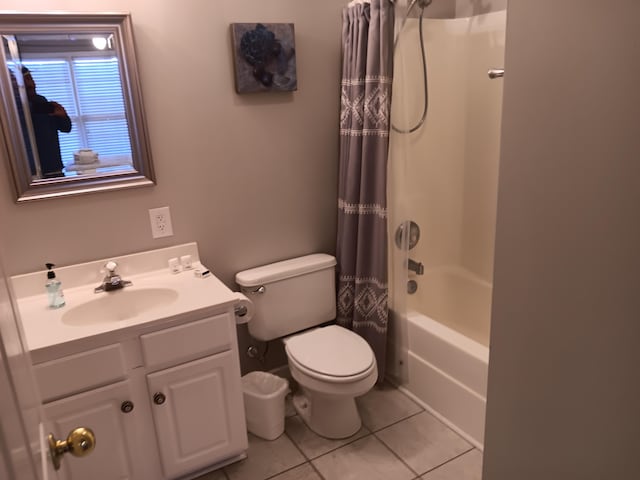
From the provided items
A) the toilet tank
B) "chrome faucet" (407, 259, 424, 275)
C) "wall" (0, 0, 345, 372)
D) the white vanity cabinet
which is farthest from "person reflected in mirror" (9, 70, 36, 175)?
"chrome faucet" (407, 259, 424, 275)

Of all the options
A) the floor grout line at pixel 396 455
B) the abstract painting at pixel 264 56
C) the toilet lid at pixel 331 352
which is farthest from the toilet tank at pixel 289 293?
the abstract painting at pixel 264 56

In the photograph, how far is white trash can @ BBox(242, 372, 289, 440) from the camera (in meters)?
2.29

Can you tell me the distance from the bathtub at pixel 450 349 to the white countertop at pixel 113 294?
3.36 ft

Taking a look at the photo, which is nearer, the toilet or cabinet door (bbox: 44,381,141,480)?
cabinet door (bbox: 44,381,141,480)

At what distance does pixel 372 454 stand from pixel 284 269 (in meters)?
0.93

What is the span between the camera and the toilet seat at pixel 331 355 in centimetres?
213

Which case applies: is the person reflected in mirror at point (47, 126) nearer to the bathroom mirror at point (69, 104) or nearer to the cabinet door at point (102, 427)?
the bathroom mirror at point (69, 104)

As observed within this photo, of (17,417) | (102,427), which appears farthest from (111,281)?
(17,417)

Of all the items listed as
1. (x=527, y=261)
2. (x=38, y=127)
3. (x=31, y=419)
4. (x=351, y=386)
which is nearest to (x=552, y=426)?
(x=527, y=261)

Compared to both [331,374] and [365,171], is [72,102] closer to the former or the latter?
[365,171]

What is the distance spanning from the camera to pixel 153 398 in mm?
1846

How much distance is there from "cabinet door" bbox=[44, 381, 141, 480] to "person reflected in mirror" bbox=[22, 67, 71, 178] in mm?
873

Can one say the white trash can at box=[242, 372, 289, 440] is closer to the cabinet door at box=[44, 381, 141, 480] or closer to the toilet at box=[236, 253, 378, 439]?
the toilet at box=[236, 253, 378, 439]

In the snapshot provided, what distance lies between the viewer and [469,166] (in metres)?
2.74
